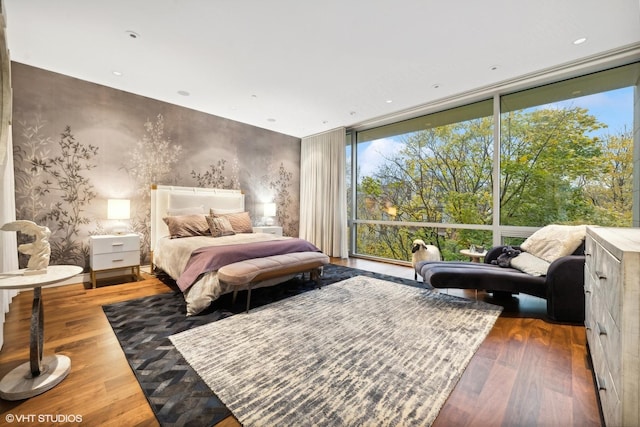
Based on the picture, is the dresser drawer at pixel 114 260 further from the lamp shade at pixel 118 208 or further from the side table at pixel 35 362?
the side table at pixel 35 362

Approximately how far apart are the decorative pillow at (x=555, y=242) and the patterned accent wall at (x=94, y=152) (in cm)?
474

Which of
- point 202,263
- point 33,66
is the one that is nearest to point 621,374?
point 202,263

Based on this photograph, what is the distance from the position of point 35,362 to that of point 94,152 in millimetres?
3012

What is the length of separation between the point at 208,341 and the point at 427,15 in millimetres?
3233

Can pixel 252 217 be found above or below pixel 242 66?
below

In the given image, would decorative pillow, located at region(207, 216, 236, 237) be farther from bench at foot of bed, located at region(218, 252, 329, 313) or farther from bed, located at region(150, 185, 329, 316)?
bench at foot of bed, located at region(218, 252, 329, 313)

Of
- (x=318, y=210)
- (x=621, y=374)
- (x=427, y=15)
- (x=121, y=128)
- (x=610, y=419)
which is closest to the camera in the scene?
(x=621, y=374)

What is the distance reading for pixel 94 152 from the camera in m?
3.49

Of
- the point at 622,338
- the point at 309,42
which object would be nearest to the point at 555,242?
the point at 622,338

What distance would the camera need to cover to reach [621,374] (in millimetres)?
904

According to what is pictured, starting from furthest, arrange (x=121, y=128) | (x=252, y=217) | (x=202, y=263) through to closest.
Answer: (x=252, y=217)
(x=121, y=128)
(x=202, y=263)

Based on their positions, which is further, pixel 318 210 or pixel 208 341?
pixel 318 210

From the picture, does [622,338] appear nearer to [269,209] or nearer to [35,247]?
[35,247]

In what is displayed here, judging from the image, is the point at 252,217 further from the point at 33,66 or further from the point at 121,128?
the point at 33,66
